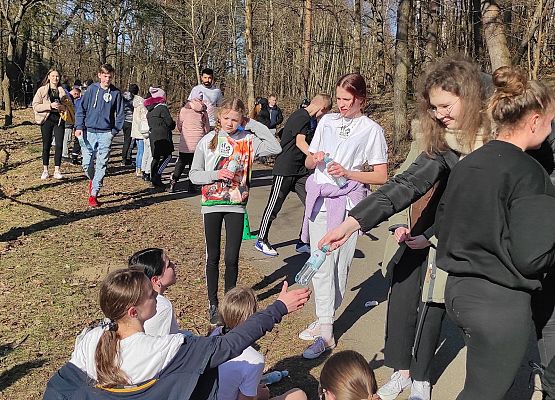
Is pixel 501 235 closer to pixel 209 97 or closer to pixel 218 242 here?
pixel 218 242

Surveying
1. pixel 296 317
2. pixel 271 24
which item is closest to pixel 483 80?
pixel 296 317

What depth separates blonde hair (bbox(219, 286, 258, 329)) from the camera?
3.54 meters

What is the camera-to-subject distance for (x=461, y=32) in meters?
17.6

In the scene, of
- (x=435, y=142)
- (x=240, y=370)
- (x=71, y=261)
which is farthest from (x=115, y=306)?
(x=71, y=261)

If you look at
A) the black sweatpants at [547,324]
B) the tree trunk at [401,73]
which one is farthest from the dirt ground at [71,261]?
the tree trunk at [401,73]

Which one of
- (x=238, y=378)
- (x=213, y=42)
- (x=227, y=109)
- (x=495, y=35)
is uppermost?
(x=213, y=42)

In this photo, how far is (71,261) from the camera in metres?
6.98

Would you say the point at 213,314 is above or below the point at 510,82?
below

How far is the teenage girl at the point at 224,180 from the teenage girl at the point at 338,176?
685mm

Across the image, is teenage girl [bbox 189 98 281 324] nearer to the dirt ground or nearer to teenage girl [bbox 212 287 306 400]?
the dirt ground

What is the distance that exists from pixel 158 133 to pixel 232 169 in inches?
255

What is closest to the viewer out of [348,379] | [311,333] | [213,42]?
[348,379]

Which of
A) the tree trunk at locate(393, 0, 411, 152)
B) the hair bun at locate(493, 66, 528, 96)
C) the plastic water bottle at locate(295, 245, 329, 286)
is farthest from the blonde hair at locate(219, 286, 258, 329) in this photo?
the tree trunk at locate(393, 0, 411, 152)

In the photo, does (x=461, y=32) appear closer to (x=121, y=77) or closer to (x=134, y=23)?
(x=134, y=23)
